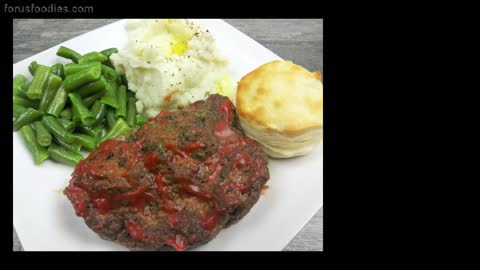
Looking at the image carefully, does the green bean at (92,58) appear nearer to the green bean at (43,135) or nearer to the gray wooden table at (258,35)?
the gray wooden table at (258,35)

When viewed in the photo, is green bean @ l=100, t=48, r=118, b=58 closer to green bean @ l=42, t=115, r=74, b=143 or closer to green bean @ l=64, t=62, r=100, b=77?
green bean @ l=64, t=62, r=100, b=77

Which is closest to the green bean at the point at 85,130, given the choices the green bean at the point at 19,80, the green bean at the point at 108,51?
the green bean at the point at 19,80

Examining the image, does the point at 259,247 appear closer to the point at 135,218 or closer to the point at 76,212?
the point at 135,218

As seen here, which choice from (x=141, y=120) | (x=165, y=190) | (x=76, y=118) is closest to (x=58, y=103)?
(x=76, y=118)

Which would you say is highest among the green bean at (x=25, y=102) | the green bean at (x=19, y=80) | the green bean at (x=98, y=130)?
the green bean at (x=19, y=80)

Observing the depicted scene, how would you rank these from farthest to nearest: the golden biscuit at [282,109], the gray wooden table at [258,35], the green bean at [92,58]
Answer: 1. the gray wooden table at [258,35]
2. the green bean at [92,58]
3. the golden biscuit at [282,109]

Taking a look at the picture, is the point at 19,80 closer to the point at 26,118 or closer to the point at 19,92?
the point at 19,92
